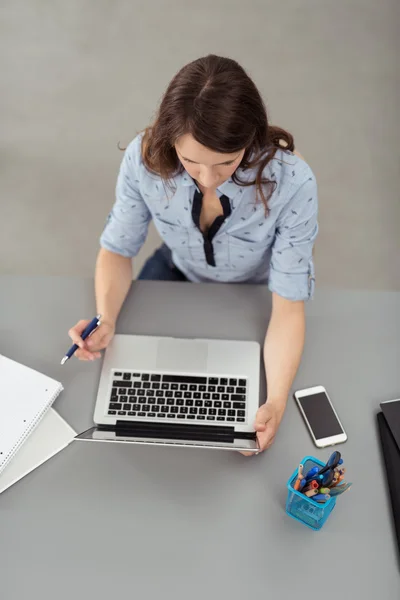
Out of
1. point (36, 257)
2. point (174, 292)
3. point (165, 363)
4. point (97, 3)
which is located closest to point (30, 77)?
point (97, 3)

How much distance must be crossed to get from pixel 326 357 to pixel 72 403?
566 mm

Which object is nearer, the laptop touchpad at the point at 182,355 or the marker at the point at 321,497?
the marker at the point at 321,497

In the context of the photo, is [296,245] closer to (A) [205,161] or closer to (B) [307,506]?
(A) [205,161]

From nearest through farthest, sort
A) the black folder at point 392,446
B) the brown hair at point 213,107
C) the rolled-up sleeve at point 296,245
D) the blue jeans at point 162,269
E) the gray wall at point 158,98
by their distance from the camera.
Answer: the brown hair at point 213,107 < the black folder at point 392,446 < the rolled-up sleeve at point 296,245 < the blue jeans at point 162,269 < the gray wall at point 158,98

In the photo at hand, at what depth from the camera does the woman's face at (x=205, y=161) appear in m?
1.04

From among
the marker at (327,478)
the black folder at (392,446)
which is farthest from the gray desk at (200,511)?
the marker at (327,478)

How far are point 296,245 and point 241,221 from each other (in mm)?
130

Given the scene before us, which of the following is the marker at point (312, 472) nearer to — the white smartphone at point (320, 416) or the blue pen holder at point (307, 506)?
the blue pen holder at point (307, 506)

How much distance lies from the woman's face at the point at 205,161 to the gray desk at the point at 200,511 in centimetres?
39

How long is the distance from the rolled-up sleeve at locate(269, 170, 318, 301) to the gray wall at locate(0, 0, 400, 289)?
108 centimetres

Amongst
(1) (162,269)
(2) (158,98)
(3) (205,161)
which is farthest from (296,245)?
(2) (158,98)

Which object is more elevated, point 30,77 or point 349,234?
point 30,77

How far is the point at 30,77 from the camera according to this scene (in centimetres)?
275

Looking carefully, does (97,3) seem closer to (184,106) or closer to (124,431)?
(184,106)
